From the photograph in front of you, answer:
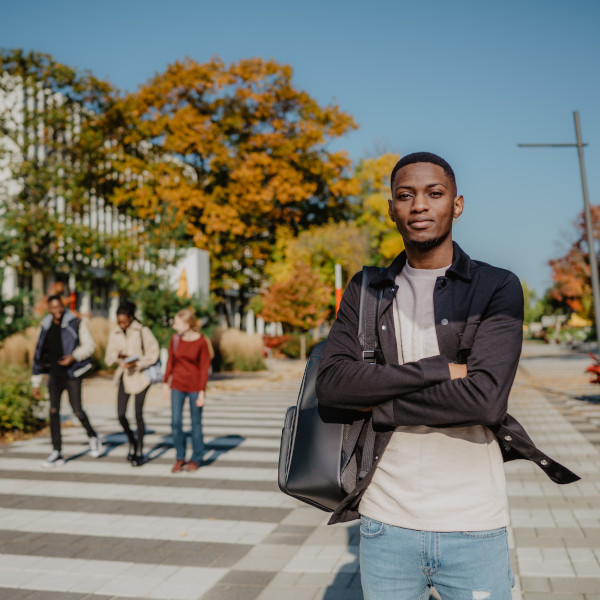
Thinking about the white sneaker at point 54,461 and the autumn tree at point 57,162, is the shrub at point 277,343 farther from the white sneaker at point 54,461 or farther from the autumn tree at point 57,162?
the white sneaker at point 54,461

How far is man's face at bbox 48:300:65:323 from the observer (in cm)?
855

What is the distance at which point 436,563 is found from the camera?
74.4 inches

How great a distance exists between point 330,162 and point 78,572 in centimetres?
2666

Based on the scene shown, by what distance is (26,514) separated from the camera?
632 centimetres

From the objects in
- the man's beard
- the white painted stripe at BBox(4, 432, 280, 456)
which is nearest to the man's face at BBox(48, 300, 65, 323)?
the white painted stripe at BBox(4, 432, 280, 456)

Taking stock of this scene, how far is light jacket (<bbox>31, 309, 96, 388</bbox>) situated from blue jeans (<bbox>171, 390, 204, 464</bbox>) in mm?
1197

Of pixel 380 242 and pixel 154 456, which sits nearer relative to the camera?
pixel 154 456

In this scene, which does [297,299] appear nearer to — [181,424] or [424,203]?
[181,424]

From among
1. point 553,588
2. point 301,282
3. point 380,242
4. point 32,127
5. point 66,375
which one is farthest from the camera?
point 380,242

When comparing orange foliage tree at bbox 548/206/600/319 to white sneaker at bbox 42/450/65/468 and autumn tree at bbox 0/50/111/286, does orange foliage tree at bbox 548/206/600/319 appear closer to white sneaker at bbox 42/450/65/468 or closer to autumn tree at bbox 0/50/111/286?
autumn tree at bbox 0/50/111/286

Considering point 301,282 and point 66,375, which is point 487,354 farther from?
point 301,282

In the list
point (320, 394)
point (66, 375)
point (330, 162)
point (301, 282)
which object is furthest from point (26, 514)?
point (301, 282)

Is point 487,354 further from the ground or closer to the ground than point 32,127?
closer to the ground

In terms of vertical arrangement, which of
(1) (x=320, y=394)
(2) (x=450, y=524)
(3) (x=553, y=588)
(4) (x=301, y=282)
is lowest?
(3) (x=553, y=588)
